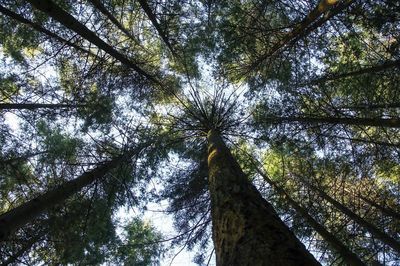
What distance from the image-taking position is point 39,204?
507 cm

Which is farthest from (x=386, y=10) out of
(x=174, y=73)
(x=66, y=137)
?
(x=66, y=137)

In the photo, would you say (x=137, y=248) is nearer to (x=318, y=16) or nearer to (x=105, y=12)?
(x=105, y=12)

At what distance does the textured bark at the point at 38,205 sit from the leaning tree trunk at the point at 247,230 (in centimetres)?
233

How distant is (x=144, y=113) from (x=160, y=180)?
2035 mm

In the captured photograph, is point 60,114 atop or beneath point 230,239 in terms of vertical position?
atop

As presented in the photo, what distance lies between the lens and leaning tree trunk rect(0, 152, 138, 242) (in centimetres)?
434

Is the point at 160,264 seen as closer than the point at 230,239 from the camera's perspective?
No

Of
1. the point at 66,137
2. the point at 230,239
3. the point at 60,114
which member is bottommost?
the point at 230,239

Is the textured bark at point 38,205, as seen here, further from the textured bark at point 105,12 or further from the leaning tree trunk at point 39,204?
the textured bark at point 105,12

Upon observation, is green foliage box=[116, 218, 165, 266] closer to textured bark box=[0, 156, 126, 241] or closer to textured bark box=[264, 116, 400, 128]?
textured bark box=[0, 156, 126, 241]

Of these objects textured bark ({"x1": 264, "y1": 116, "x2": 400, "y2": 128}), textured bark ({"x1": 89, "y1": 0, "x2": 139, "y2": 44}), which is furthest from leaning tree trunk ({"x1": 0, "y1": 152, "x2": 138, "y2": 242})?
textured bark ({"x1": 264, "y1": 116, "x2": 400, "y2": 128})

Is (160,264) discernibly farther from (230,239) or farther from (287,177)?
(230,239)

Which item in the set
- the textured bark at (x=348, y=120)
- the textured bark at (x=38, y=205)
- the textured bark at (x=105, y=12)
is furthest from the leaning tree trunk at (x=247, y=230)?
the textured bark at (x=105, y=12)

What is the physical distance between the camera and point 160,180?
9.97 m
